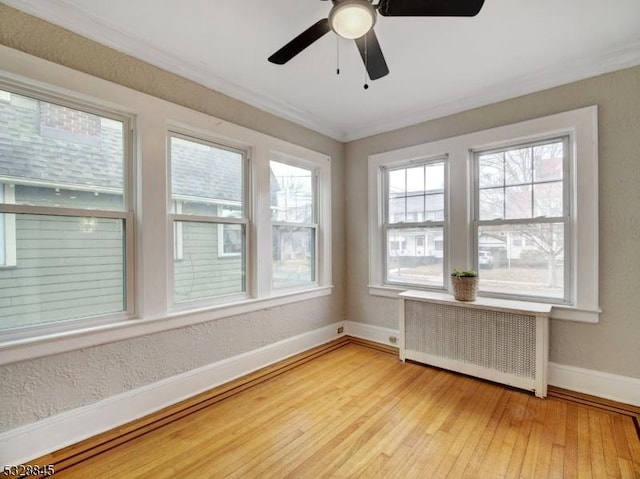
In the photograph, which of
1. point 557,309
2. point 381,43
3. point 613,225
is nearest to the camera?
point 381,43

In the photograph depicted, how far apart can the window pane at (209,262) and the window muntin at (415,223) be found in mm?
1792

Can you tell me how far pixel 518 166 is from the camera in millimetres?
2816

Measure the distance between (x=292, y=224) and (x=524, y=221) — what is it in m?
2.25

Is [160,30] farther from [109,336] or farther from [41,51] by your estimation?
[109,336]

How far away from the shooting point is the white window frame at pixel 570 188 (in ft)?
7.80

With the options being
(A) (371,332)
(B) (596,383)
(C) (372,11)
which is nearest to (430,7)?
(C) (372,11)

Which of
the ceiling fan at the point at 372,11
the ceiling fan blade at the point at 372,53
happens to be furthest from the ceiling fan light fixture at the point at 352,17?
the ceiling fan blade at the point at 372,53

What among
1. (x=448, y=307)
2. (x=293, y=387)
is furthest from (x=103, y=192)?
(x=448, y=307)

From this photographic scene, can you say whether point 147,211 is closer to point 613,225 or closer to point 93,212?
point 93,212

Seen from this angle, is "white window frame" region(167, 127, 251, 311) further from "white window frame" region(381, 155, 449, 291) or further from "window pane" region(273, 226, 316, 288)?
"white window frame" region(381, 155, 449, 291)

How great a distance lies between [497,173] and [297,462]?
2930 mm

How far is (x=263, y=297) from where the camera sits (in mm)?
2951

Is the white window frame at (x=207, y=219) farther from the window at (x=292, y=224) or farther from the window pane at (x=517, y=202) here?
the window pane at (x=517, y=202)

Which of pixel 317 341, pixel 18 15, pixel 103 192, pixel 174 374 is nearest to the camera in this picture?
pixel 18 15
